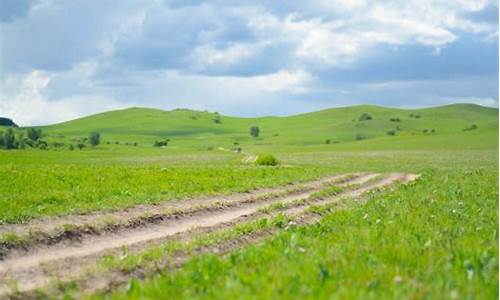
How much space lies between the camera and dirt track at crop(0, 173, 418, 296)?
1296cm

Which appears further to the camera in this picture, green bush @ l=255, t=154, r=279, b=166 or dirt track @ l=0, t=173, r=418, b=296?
green bush @ l=255, t=154, r=279, b=166

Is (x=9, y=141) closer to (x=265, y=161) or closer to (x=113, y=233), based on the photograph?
(x=265, y=161)

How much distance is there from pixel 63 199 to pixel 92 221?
5458 millimetres

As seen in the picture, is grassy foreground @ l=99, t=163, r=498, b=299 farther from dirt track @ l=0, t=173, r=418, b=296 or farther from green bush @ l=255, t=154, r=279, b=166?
green bush @ l=255, t=154, r=279, b=166

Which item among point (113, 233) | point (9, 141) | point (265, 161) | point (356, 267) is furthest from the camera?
point (9, 141)

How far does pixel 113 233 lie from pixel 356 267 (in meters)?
10.8

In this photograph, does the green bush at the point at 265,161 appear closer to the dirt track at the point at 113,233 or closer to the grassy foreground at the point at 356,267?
the dirt track at the point at 113,233

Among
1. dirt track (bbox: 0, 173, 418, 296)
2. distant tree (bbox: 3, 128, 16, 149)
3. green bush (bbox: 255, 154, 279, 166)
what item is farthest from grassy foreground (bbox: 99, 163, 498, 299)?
distant tree (bbox: 3, 128, 16, 149)

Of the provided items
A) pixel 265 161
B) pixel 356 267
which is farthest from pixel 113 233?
pixel 265 161

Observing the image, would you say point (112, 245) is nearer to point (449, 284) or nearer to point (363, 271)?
point (363, 271)

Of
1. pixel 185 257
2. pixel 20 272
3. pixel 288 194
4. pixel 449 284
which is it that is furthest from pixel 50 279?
pixel 288 194

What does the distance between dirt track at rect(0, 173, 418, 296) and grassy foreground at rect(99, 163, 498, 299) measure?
3462mm

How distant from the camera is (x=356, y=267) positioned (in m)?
9.09

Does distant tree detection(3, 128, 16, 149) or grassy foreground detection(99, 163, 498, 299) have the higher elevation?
distant tree detection(3, 128, 16, 149)
